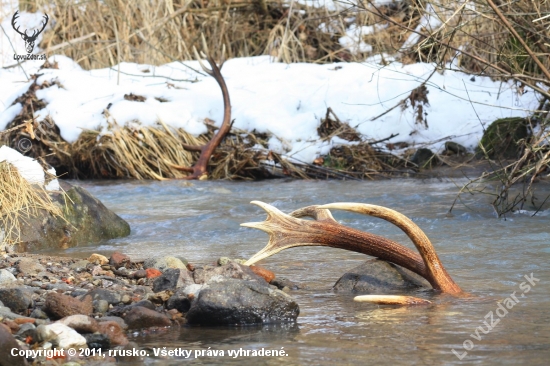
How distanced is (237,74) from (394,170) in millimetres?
3292

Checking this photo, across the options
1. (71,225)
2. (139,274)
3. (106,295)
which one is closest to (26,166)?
(71,225)

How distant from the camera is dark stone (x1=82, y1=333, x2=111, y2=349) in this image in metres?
3.05

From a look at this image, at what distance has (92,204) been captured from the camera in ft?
20.3

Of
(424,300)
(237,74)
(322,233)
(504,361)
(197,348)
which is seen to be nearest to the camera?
(504,361)

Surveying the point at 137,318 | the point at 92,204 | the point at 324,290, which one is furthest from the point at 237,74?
the point at 137,318

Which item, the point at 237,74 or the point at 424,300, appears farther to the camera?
the point at 237,74

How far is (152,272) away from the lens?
4289 millimetres

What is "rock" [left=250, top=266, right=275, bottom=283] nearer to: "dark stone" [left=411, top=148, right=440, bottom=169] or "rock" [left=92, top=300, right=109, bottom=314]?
"rock" [left=92, top=300, right=109, bottom=314]

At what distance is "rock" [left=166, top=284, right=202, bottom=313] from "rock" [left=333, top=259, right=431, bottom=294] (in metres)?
Answer: 0.86

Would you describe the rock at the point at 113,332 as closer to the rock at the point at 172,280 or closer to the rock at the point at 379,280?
the rock at the point at 172,280

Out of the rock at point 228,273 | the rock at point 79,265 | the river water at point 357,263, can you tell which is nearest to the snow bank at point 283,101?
the river water at point 357,263

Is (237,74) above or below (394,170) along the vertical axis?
above

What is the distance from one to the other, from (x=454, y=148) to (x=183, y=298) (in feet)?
19.8

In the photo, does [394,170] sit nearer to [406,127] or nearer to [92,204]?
[406,127]
